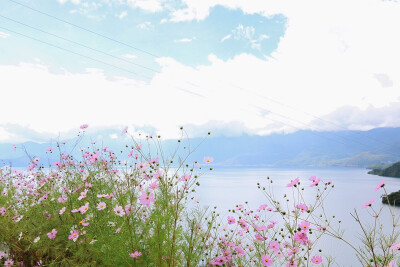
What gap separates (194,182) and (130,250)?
0.91 meters

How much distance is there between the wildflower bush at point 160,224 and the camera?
104 inches

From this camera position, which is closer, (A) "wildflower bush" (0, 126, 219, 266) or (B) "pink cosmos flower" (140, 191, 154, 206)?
(B) "pink cosmos flower" (140, 191, 154, 206)

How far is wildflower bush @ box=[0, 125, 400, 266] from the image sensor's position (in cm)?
264

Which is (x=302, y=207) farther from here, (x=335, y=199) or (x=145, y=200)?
(x=335, y=199)

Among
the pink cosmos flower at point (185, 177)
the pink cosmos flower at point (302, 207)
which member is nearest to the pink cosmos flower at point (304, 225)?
the pink cosmos flower at point (302, 207)

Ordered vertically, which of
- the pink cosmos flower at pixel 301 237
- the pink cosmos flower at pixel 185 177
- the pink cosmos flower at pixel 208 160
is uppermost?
the pink cosmos flower at pixel 208 160

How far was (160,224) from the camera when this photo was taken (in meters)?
2.63

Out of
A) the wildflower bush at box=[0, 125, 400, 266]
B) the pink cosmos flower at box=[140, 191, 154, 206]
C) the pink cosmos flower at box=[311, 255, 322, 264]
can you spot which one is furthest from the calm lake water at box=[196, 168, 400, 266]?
the pink cosmos flower at box=[140, 191, 154, 206]

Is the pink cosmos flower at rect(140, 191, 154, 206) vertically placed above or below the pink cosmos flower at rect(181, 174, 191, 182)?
below

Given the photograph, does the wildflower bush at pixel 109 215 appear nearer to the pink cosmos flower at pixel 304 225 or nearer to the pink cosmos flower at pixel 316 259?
the pink cosmos flower at pixel 304 225

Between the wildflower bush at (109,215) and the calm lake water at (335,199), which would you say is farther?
the calm lake water at (335,199)

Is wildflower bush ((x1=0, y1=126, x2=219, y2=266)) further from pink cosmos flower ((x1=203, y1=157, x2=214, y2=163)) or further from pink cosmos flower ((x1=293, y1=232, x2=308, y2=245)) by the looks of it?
pink cosmos flower ((x1=293, y1=232, x2=308, y2=245))

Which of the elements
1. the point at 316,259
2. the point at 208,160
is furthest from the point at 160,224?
the point at 316,259

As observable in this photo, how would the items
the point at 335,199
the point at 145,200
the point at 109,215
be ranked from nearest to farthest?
the point at 145,200, the point at 109,215, the point at 335,199
